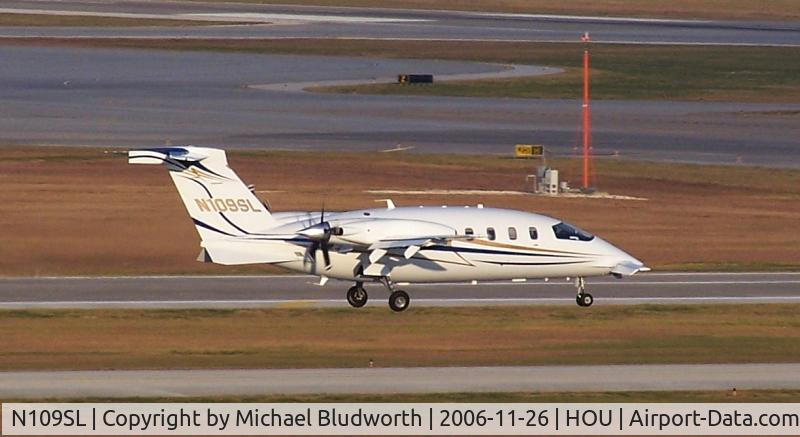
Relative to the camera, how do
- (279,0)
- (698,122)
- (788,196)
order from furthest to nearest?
(279,0) < (698,122) < (788,196)

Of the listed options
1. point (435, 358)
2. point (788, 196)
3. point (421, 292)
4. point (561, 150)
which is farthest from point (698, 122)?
point (435, 358)

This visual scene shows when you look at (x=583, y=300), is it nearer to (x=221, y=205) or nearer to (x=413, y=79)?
(x=221, y=205)

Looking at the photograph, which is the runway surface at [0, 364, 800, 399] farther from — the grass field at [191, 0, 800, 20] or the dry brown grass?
the grass field at [191, 0, 800, 20]

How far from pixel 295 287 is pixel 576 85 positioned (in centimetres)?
6251

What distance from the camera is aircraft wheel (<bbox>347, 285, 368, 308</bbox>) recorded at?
4297cm

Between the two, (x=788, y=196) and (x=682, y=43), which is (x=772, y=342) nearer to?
(x=788, y=196)

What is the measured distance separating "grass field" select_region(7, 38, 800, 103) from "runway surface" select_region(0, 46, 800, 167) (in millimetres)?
4401

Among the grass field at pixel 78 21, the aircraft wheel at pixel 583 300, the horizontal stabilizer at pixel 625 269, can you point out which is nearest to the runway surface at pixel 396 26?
the grass field at pixel 78 21

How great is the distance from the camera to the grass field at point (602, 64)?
4107 inches

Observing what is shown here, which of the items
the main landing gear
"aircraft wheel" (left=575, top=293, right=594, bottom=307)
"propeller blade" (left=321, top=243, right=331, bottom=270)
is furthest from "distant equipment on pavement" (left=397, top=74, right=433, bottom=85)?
"propeller blade" (left=321, top=243, right=331, bottom=270)

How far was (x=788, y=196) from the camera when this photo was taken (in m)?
66.6

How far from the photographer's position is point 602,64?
398ft

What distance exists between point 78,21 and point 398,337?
11184 cm

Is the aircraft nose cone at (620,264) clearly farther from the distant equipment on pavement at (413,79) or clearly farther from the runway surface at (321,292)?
the distant equipment on pavement at (413,79)
